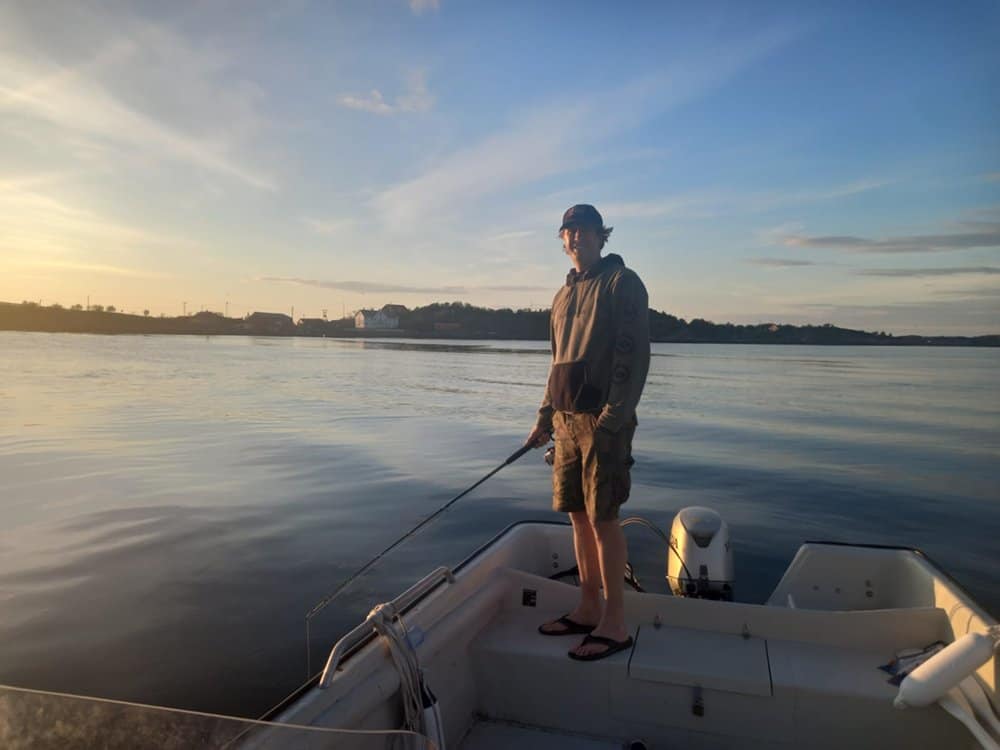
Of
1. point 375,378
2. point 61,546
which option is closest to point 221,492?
point 61,546

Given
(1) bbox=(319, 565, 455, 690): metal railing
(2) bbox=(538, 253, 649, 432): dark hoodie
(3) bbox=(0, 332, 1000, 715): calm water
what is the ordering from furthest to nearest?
(3) bbox=(0, 332, 1000, 715): calm water → (2) bbox=(538, 253, 649, 432): dark hoodie → (1) bbox=(319, 565, 455, 690): metal railing

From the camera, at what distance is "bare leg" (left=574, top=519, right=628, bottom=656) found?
3.09 m

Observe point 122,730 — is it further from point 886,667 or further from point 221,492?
point 221,492

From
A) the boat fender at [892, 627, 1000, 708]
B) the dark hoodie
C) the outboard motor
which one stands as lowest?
the outboard motor

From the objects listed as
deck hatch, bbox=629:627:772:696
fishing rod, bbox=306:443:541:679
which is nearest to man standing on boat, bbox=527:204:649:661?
deck hatch, bbox=629:627:772:696

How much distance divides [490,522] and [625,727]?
18.5 ft

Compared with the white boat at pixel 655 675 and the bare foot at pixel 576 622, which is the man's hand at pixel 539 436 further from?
the bare foot at pixel 576 622

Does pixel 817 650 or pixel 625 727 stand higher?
pixel 817 650

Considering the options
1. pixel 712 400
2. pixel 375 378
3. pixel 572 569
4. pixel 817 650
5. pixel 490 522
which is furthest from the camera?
pixel 375 378

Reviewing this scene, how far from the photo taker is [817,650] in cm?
306

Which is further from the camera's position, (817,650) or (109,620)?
(109,620)

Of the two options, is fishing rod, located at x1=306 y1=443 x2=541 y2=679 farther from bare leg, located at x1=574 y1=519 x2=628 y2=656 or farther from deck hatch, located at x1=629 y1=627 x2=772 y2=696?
deck hatch, located at x1=629 y1=627 x2=772 y2=696

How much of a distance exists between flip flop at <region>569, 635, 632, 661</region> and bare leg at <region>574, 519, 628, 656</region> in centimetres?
2

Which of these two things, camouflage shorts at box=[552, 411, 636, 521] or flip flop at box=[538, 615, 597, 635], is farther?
flip flop at box=[538, 615, 597, 635]
